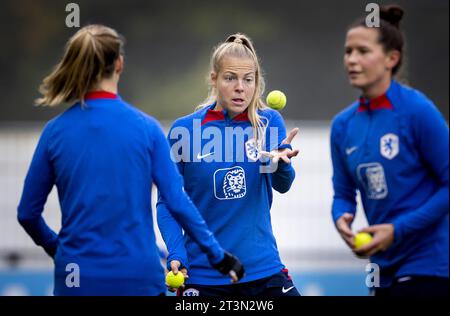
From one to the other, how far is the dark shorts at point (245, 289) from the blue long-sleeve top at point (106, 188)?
2.48 ft

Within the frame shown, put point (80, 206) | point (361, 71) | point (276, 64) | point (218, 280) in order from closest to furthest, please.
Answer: point (80, 206)
point (361, 71)
point (218, 280)
point (276, 64)

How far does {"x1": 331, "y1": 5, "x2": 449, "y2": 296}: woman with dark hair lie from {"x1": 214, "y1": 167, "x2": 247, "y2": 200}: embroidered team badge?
1.95 ft

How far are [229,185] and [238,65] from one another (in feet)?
2.01

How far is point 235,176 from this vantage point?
15.3 feet

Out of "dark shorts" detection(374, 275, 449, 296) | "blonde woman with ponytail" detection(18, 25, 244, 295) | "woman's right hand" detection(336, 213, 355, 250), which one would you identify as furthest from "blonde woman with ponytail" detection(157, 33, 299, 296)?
"dark shorts" detection(374, 275, 449, 296)

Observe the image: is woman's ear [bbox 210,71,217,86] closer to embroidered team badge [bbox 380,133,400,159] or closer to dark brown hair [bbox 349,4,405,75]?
dark brown hair [bbox 349,4,405,75]

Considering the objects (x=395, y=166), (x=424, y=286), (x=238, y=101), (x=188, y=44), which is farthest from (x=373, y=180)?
(x=188, y=44)

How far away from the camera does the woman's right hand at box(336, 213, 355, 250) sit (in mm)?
4074

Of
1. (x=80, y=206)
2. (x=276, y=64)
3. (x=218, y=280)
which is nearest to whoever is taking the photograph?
(x=80, y=206)

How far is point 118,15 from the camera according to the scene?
13.3m

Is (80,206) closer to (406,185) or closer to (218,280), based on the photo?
(218,280)

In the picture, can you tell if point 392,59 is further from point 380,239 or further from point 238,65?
point 238,65
